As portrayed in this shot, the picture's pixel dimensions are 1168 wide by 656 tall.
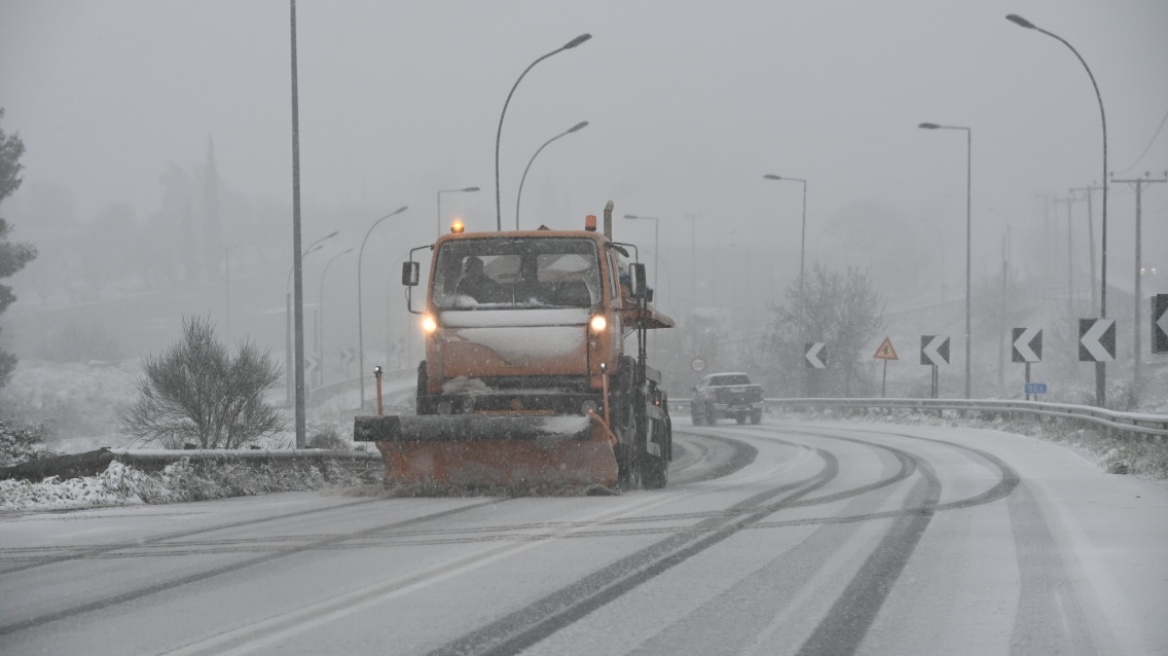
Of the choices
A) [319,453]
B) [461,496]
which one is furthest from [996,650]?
[319,453]

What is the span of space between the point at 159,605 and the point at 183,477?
8.85m

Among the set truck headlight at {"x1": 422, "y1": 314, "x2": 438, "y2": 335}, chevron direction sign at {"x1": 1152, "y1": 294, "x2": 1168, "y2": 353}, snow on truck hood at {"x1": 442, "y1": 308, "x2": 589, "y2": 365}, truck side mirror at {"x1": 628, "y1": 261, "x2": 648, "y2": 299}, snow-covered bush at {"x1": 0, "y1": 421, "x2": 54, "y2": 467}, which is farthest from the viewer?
snow-covered bush at {"x1": 0, "y1": 421, "x2": 54, "y2": 467}

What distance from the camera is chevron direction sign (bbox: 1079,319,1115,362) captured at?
24578mm

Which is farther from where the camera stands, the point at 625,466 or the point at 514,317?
the point at 625,466

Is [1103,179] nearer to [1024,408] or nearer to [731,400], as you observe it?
[1024,408]

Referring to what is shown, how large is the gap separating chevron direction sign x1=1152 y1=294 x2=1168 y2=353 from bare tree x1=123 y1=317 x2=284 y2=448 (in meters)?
16.3

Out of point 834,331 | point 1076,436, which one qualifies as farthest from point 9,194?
point 1076,436

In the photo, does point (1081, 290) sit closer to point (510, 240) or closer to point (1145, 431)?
point (1145, 431)

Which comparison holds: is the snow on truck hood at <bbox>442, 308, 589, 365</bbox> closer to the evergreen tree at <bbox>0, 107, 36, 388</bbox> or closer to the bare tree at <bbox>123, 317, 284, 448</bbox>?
the bare tree at <bbox>123, 317, 284, 448</bbox>

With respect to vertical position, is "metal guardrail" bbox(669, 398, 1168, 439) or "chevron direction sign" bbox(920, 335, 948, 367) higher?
"chevron direction sign" bbox(920, 335, 948, 367)

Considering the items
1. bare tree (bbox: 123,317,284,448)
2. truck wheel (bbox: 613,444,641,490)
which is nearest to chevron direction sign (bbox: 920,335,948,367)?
bare tree (bbox: 123,317,284,448)

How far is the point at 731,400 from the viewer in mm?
47094

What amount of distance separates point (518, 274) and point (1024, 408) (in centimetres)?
2096

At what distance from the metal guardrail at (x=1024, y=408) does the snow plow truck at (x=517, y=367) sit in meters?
7.94
